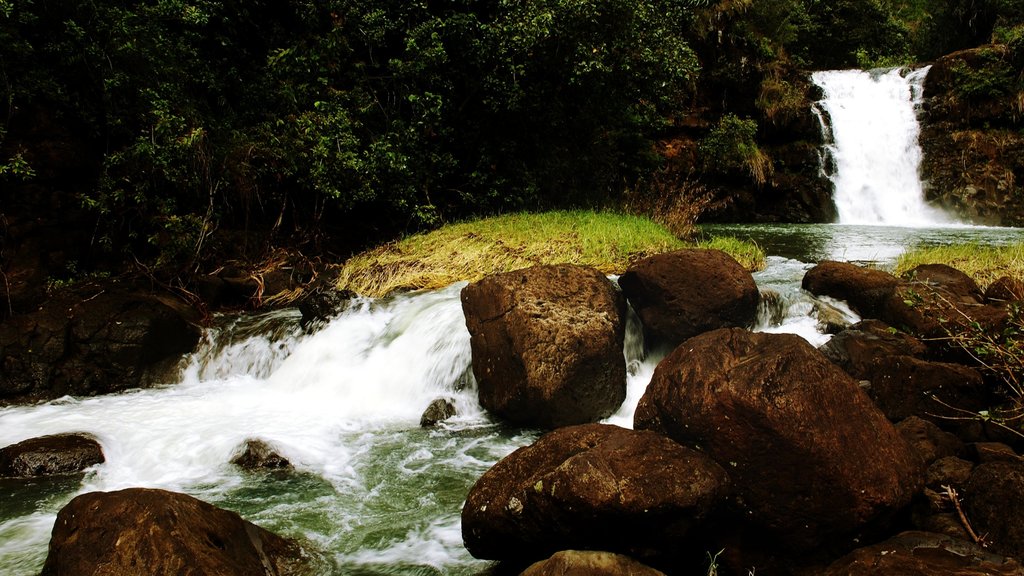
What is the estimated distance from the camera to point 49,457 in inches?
215

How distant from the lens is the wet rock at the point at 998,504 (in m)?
Answer: 3.27

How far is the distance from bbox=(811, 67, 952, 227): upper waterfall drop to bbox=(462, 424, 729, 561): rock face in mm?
15342

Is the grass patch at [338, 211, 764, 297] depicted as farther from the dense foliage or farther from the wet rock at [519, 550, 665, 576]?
the wet rock at [519, 550, 665, 576]

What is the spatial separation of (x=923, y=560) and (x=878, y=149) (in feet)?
56.0

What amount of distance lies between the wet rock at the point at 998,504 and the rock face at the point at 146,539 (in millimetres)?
3957

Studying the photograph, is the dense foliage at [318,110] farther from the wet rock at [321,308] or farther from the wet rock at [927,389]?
the wet rock at [927,389]

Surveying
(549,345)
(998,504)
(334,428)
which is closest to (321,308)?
(334,428)

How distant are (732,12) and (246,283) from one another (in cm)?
1601

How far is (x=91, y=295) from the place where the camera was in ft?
28.6

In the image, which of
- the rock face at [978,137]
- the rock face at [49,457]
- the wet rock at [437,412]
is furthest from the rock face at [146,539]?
the rock face at [978,137]

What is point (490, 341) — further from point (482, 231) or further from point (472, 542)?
point (482, 231)

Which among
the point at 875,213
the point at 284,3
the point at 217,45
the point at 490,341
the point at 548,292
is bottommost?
the point at 875,213

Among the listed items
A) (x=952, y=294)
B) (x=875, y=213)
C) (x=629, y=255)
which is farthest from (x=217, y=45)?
(x=875, y=213)

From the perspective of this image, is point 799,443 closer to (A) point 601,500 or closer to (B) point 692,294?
(A) point 601,500
